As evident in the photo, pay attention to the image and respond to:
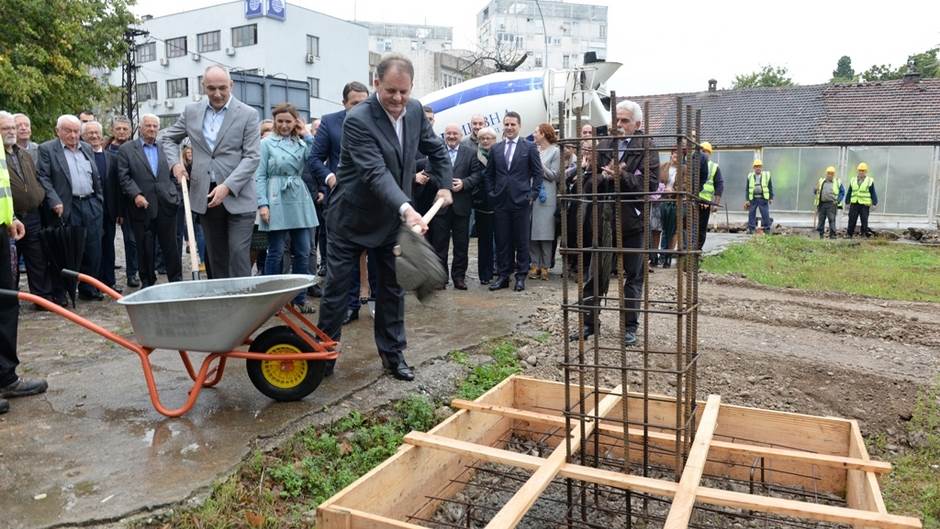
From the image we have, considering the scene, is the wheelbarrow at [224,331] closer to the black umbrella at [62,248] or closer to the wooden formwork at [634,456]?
the wooden formwork at [634,456]

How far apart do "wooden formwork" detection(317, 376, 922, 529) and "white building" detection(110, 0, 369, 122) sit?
39.0 meters

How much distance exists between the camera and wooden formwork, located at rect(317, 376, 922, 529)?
2475 millimetres

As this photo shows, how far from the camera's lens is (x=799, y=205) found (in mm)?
23656

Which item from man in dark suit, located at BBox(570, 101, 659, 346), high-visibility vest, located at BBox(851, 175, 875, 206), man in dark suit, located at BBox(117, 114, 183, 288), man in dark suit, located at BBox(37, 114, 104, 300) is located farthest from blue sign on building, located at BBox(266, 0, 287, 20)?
man in dark suit, located at BBox(570, 101, 659, 346)

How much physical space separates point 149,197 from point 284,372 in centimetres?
416

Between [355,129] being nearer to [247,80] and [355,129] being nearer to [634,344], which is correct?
[634,344]

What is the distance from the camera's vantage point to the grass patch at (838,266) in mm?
9875

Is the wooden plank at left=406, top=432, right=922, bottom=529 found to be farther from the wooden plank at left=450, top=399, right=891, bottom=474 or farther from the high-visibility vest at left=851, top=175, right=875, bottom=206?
the high-visibility vest at left=851, top=175, right=875, bottom=206

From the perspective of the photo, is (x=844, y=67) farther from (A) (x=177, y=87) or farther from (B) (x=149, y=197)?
(B) (x=149, y=197)

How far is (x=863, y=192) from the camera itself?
17.8 metres

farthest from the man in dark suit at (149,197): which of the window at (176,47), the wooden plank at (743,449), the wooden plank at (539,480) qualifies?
the window at (176,47)

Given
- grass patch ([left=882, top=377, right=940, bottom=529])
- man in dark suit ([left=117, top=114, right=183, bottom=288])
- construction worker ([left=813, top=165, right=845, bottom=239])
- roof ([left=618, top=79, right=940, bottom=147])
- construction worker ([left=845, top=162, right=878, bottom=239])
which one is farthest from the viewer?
roof ([left=618, top=79, right=940, bottom=147])

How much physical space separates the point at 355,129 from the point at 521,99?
1039 cm

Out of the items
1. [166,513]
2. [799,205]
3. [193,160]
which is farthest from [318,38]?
[166,513]
